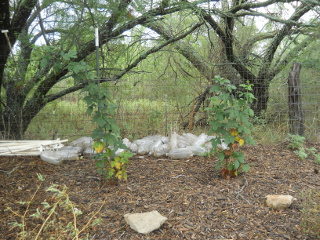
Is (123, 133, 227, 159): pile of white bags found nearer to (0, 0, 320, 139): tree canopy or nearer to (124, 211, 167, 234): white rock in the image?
(0, 0, 320, 139): tree canopy

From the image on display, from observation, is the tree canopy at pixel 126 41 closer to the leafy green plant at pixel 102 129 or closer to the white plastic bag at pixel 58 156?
the leafy green plant at pixel 102 129

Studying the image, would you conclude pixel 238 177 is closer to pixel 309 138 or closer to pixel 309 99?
pixel 309 138

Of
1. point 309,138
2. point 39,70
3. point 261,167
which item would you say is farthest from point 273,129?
point 39,70

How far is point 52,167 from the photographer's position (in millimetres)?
4238

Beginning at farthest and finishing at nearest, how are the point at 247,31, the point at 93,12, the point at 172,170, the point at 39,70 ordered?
the point at 247,31 < the point at 39,70 < the point at 93,12 < the point at 172,170

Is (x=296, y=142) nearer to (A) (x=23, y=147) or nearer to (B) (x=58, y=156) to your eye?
(B) (x=58, y=156)

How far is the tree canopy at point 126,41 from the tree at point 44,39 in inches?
0.6

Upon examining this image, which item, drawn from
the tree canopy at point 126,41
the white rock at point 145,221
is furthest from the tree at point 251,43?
the white rock at point 145,221

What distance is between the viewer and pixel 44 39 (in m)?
5.07

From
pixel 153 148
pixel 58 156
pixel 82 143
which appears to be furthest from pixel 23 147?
pixel 153 148

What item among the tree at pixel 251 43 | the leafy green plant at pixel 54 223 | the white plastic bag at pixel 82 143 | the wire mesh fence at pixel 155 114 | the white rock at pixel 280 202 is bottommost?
the white rock at pixel 280 202

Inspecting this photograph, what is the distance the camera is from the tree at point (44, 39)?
184 inches

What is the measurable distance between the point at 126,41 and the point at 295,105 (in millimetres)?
3258

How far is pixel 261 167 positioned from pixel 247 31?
11.7 ft
